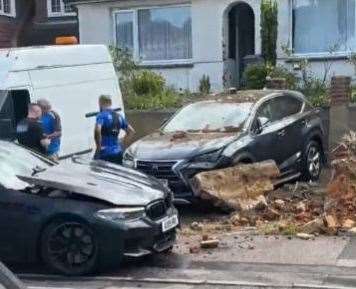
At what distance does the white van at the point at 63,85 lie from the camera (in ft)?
37.4

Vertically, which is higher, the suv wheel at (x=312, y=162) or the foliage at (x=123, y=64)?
the foliage at (x=123, y=64)

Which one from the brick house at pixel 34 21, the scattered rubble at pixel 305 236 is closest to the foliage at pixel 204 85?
the brick house at pixel 34 21

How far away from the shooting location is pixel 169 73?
71.6 feet

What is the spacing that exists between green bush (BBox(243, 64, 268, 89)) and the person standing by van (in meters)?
7.99

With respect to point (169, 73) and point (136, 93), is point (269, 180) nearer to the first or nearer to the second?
point (136, 93)

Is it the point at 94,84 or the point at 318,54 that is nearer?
the point at 94,84

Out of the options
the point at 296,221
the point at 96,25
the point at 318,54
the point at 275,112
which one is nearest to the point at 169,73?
the point at 96,25

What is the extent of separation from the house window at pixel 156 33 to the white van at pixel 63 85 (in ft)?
29.4

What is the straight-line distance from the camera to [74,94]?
40.3 feet

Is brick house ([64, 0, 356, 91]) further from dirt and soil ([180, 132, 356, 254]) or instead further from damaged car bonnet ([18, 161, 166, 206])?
damaged car bonnet ([18, 161, 166, 206])

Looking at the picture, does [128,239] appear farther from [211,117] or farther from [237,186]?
[211,117]

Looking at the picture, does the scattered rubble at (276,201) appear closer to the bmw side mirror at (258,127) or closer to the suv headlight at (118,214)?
the bmw side mirror at (258,127)

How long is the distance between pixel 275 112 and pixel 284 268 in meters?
5.21

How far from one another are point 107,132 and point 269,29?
920 cm
